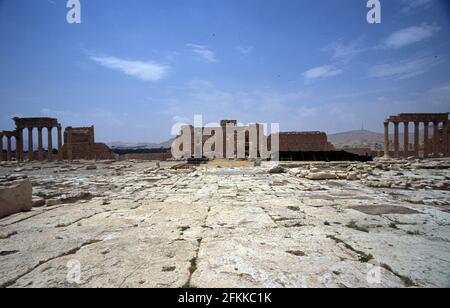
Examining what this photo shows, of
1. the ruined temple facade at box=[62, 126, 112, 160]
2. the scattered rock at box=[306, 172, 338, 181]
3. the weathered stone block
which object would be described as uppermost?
the ruined temple facade at box=[62, 126, 112, 160]

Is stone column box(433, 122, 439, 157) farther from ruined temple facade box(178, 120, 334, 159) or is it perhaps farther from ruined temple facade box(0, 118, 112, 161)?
ruined temple facade box(0, 118, 112, 161)

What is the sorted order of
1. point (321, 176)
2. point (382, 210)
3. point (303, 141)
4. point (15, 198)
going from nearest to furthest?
point (382, 210) → point (15, 198) → point (321, 176) → point (303, 141)

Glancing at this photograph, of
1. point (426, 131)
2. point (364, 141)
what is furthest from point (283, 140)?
point (364, 141)

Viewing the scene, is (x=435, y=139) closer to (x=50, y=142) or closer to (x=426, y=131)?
(x=426, y=131)

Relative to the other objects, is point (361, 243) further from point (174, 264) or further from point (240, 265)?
point (174, 264)

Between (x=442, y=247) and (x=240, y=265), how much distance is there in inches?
107

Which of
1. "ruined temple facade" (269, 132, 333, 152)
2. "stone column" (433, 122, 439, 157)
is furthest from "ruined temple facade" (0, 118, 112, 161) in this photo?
"stone column" (433, 122, 439, 157)

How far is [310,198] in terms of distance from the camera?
7.21 meters
